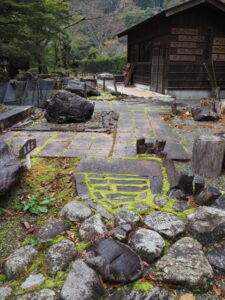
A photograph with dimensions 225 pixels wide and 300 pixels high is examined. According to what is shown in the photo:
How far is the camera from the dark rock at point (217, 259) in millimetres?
1898

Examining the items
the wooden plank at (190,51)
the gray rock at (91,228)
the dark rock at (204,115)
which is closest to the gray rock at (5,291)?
the gray rock at (91,228)

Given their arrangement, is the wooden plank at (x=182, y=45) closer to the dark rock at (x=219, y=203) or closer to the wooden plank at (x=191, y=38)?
the wooden plank at (x=191, y=38)

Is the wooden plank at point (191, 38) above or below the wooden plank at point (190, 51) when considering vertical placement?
above

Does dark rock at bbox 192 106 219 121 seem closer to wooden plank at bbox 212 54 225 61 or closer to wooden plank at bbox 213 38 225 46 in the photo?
wooden plank at bbox 212 54 225 61

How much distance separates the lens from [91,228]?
2260mm

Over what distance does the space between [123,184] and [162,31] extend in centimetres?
1048

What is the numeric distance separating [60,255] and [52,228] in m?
0.36

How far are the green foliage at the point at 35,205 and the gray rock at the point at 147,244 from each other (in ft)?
3.27

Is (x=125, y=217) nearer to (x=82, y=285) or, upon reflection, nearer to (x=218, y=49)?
(x=82, y=285)

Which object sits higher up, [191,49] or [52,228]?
[191,49]

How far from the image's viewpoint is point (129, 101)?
9.70 metres

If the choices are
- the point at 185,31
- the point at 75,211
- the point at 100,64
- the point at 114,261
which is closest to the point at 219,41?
the point at 185,31

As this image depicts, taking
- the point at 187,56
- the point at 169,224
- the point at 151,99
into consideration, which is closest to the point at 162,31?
the point at 187,56

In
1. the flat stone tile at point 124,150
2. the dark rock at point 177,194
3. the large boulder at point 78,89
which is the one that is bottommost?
the dark rock at point 177,194
